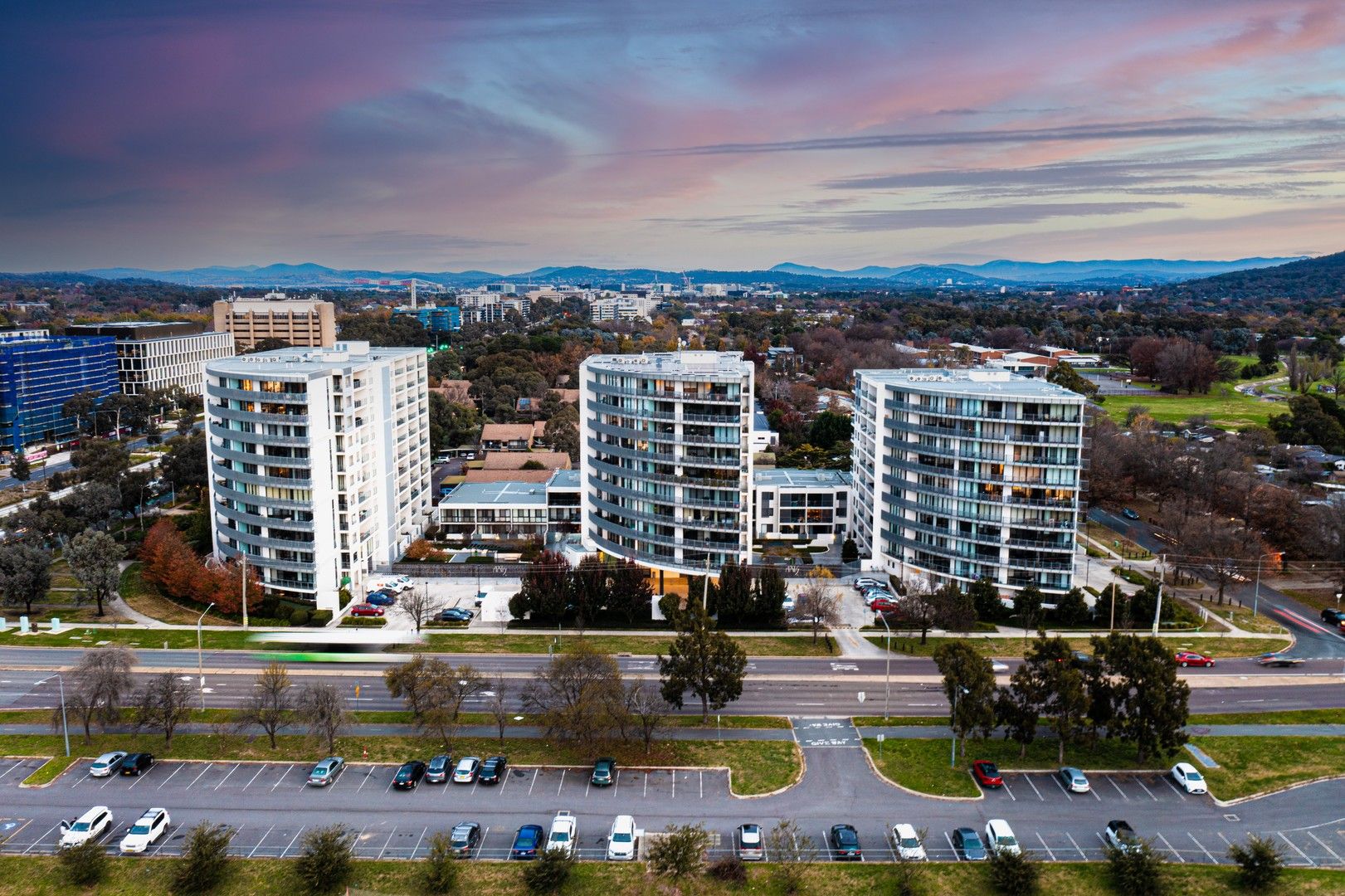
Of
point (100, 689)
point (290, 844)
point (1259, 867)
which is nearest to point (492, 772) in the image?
point (290, 844)

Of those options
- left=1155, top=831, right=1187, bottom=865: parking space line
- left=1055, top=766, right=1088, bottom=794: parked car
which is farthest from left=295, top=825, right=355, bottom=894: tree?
left=1155, top=831, right=1187, bottom=865: parking space line

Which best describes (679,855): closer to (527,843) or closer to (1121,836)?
(527,843)

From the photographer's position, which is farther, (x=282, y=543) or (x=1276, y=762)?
(x=282, y=543)

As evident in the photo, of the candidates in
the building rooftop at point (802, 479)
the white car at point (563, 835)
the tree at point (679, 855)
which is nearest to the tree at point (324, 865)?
the white car at point (563, 835)

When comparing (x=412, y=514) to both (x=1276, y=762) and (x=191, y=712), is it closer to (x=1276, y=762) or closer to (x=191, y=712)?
(x=191, y=712)

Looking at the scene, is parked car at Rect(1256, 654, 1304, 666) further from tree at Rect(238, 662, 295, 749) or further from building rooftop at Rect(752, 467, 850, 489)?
tree at Rect(238, 662, 295, 749)

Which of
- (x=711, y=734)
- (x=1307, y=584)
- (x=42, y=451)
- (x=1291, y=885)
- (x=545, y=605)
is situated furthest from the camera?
(x=42, y=451)

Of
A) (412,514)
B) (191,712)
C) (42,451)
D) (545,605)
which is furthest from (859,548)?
(42,451)
